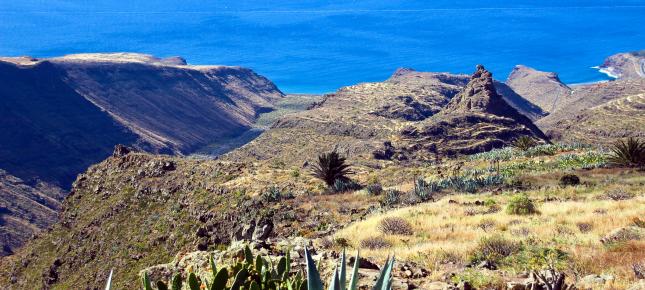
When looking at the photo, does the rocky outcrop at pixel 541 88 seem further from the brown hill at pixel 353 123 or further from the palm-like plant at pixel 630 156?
the palm-like plant at pixel 630 156

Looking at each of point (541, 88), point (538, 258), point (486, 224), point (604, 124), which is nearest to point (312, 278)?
point (538, 258)

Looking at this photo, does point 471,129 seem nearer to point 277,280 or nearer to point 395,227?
point 395,227

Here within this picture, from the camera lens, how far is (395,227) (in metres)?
12.9

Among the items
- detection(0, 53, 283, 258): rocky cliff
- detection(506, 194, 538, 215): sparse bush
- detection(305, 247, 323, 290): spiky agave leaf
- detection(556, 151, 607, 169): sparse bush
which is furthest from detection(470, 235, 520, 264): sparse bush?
detection(0, 53, 283, 258): rocky cliff

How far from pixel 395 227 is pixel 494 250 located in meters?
3.46

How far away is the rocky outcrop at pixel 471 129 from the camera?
51156 mm

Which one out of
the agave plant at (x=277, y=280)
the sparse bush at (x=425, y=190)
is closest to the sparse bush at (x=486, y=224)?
the sparse bush at (x=425, y=190)

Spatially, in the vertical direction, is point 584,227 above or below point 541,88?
below

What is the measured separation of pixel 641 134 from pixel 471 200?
44.5 metres

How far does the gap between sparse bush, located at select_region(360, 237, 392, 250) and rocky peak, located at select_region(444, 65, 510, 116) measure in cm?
4930

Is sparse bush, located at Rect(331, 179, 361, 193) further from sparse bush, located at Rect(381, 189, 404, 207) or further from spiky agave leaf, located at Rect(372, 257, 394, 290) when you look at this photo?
spiky agave leaf, located at Rect(372, 257, 394, 290)

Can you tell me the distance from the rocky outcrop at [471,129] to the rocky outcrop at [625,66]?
89.8 meters

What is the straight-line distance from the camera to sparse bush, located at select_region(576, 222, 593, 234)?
1098 centimetres

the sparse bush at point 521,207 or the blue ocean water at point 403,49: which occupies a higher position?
the blue ocean water at point 403,49
